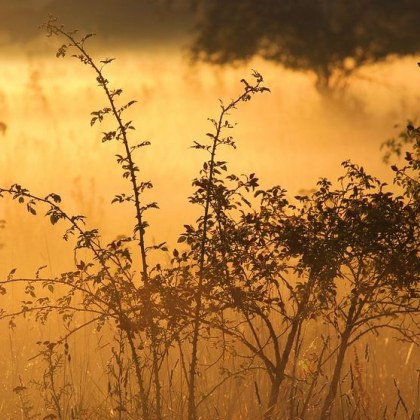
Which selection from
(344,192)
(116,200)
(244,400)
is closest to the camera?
(116,200)

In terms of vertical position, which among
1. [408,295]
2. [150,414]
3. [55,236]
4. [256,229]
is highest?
[55,236]

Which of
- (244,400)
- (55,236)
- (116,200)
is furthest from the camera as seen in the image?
(55,236)

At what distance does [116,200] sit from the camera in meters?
6.34

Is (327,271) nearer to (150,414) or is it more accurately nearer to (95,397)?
(150,414)

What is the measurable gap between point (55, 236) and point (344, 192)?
6.02m

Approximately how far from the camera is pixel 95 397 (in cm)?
893

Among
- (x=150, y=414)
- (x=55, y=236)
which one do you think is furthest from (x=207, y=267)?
(x=55, y=236)

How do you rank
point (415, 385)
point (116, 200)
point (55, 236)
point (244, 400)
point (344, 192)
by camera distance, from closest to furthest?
point (116, 200) → point (344, 192) → point (244, 400) → point (415, 385) → point (55, 236)

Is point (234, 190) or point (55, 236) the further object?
point (55, 236)

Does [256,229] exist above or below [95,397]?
above

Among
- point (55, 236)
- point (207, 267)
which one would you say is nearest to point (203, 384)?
point (207, 267)

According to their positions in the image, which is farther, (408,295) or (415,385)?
(415,385)

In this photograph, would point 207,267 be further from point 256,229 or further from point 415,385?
point 415,385

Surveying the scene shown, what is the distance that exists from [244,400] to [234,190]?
225cm
